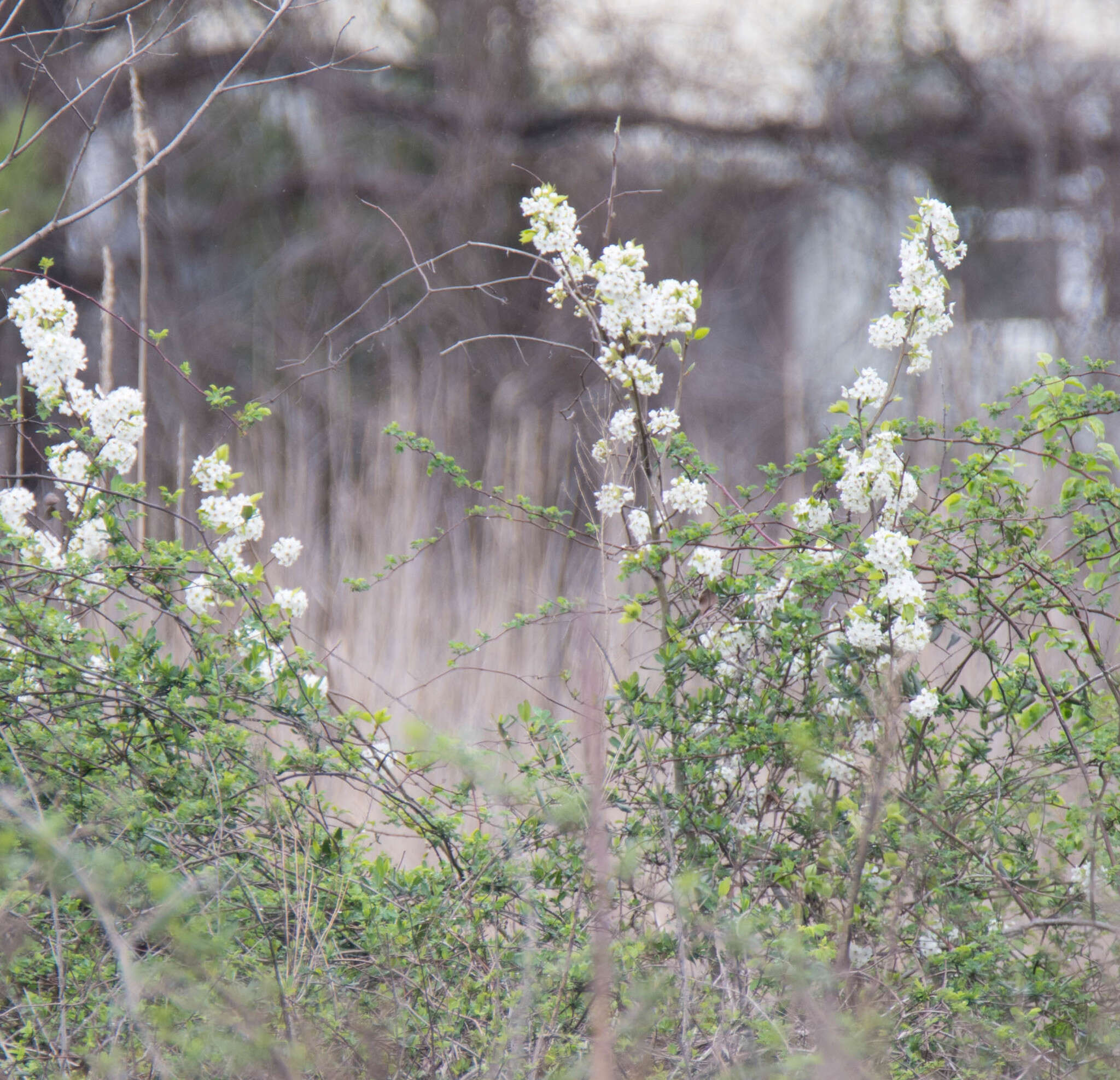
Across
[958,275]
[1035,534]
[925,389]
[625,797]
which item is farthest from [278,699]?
[958,275]

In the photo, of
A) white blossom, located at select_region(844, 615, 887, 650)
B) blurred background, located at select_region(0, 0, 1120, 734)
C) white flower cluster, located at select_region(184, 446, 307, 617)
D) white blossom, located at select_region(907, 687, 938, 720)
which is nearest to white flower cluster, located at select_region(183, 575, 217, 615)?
white flower cluster, located at select_region(184, 446, 307, 617)

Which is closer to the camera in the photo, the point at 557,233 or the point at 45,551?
the point at 557,233

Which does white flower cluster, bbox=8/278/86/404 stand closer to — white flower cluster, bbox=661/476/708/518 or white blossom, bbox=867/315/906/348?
white flower cluster, bbox=661/476/708/518

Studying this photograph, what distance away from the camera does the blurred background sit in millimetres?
4230

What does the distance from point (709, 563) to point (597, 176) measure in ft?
10.1

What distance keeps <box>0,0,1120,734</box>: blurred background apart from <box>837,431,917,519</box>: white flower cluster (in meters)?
2.45

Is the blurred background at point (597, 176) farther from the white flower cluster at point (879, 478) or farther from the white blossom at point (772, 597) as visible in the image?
the white flower cluster at point (879, 478)

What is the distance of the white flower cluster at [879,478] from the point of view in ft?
5.47

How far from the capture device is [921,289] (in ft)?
5.88

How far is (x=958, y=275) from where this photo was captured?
4.34 metres

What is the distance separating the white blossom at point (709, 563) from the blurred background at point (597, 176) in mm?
2363

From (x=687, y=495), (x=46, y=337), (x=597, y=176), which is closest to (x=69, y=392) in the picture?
(x=46, y=337)

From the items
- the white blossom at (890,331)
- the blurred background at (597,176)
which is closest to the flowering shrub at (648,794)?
the white blossom at (890,331)

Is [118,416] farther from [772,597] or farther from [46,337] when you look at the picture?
[772,597]
